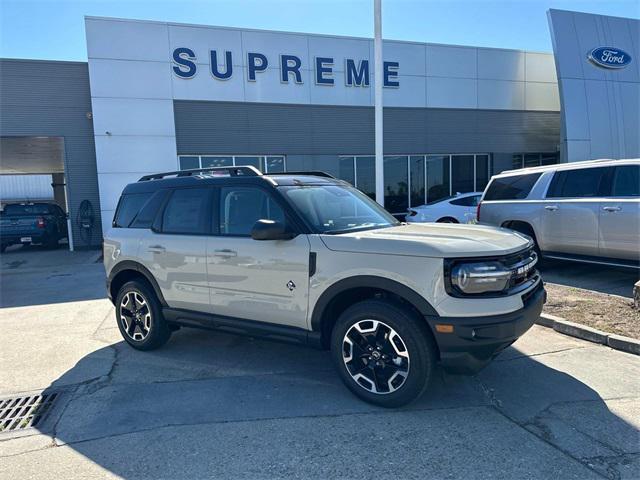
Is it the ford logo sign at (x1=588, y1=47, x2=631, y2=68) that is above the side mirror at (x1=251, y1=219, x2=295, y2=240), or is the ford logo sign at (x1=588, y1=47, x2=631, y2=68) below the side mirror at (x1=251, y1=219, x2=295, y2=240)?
above

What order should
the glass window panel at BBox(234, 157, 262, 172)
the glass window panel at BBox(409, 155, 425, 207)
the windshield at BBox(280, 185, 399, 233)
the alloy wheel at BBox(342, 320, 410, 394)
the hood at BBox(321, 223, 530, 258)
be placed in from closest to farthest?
the hood at BBox(321, 223, 530, 258) < the alloy wheel at BBox(342, 320, 410, 394) < the windshield at BBox(280, 185, 399, 233) < the glass window panel at BBox(234, 157, 262, 172) < the glass window panel at BBox(409, 155, 425, 207)

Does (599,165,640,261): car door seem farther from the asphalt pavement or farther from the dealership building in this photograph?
the dealership building

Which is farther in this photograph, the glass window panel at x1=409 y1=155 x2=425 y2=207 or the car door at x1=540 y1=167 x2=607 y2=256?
Result: the glass window panel at x1=409 y1=155 x2=425 y2=207

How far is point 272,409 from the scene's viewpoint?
3.46m

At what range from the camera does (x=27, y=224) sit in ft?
47.7

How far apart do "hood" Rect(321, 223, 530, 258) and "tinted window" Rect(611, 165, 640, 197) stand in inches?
155

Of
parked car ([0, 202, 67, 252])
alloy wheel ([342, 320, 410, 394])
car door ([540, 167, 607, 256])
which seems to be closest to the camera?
alloy wheel ([342, 320, 410, 394])

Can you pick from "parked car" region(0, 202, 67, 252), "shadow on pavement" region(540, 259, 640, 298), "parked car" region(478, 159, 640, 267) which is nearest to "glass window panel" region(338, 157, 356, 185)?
"parked car" region(478, 159, 640, 267)

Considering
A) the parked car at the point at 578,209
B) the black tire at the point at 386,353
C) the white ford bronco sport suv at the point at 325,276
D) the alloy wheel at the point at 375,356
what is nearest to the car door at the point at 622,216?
the parked car at the point at 578,209

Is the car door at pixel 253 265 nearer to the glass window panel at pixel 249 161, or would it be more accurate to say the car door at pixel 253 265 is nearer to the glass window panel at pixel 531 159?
the glass window panel at pixel 249 161

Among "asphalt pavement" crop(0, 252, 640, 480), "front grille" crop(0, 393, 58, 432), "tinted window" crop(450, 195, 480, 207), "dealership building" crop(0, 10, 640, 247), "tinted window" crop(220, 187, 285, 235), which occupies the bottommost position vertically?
"front grille" crop(0, 393, 58, 432)

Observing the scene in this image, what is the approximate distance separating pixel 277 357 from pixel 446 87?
15.2 m

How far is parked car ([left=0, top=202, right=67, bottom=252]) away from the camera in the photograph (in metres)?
14.3

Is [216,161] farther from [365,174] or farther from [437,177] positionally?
[437,177]
